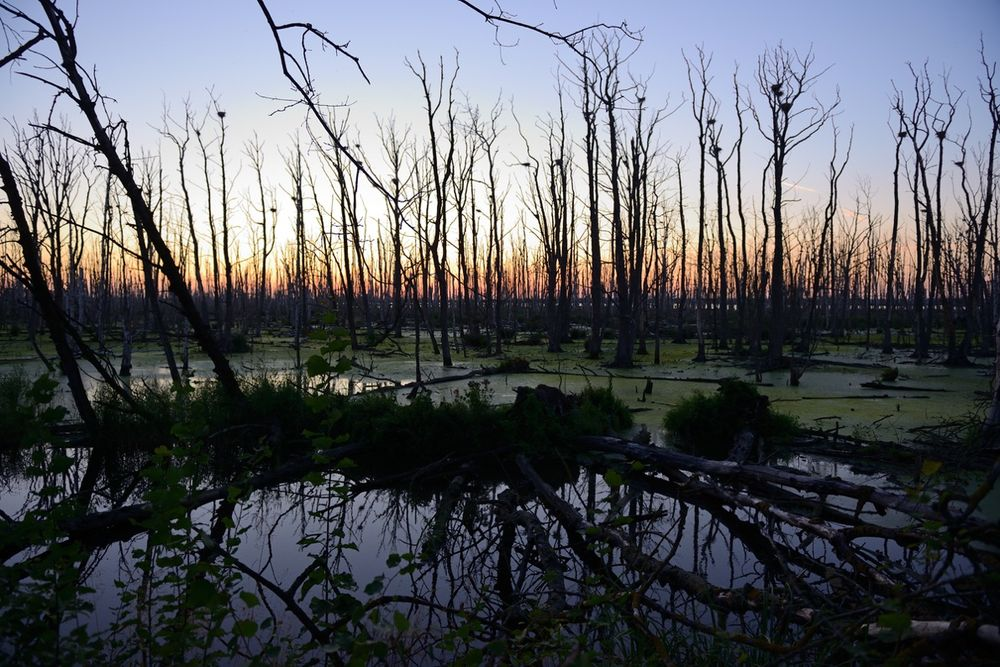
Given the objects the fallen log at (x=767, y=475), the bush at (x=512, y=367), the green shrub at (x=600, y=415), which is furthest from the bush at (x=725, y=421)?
the bush at (x=512, y=367)

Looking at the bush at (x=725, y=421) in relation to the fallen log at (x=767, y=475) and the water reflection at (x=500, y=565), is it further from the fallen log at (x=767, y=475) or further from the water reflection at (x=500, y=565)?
the fallen log at (x=767, y=475)

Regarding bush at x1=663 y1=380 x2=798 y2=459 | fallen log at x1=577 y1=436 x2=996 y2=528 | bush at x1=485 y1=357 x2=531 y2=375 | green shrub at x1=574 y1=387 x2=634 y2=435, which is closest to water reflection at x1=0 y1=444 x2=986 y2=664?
fallen log at x1=577 y1=436 x2=996 y2=528

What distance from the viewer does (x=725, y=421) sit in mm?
6309

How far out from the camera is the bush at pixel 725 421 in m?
6.15

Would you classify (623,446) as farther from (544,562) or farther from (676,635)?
(676,635)

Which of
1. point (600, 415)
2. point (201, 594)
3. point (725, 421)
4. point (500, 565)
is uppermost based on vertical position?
point (201, 594)

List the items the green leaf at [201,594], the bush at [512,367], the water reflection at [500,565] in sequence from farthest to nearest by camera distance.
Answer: the bush at [512,367] → the water reflection at [500,565] → the green leaf at [201,594]

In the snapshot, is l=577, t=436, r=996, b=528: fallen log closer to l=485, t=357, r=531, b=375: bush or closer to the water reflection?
the water reflection

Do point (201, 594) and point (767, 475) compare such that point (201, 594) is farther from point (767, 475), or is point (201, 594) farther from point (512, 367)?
point (512, 367)

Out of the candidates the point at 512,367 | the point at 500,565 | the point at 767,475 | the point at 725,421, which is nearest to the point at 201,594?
the point at 500,565

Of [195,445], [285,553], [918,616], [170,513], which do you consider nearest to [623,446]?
[285,553]

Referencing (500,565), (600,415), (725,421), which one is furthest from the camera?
(725,421)

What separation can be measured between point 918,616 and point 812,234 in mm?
25315

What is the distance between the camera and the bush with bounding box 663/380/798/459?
615 centimetres
